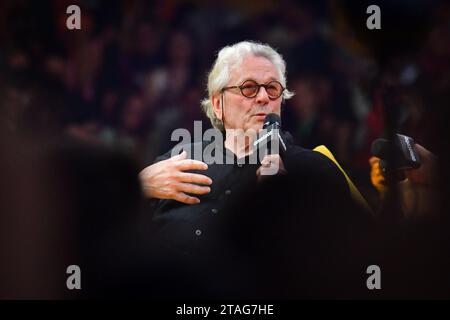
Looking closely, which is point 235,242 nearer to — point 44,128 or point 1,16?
point 44,128

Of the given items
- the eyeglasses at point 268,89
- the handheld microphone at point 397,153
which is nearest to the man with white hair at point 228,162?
the eyeglasses at point 268,89

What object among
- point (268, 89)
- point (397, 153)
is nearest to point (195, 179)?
point (268, 89)

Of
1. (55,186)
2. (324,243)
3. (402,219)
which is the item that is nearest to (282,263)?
(324,243)

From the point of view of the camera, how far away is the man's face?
2.23m

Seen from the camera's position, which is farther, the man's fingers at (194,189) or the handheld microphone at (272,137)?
the man's fingers at (194,189)

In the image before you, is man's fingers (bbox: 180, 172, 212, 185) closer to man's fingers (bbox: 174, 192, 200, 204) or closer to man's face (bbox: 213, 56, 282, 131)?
man's fingers (bbox: 174, 192, 200, 204)

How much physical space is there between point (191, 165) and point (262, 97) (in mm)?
309

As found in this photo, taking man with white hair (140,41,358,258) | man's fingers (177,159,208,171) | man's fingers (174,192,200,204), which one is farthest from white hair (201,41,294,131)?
man's fingers (174,192,200,204)

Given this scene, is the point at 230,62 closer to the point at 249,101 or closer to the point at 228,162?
the point at 249,101

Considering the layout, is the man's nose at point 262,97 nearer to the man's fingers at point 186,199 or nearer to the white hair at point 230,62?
the white hair at point 230,62

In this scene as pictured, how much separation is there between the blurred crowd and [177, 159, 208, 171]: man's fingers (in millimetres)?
71

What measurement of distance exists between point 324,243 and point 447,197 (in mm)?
416

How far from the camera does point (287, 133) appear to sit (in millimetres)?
2207

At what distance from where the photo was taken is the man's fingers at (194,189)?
2240 millimetres
